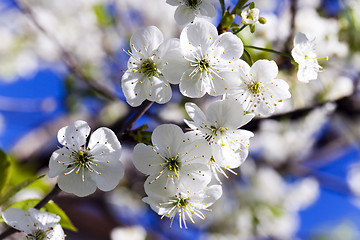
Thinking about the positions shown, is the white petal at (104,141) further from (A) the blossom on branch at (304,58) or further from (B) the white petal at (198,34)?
(A) the blossom on branch at (304,58)

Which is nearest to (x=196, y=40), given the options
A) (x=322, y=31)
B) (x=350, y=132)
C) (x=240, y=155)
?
(x=240, y=155)

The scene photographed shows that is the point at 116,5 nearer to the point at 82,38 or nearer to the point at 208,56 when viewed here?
the point at 82,38

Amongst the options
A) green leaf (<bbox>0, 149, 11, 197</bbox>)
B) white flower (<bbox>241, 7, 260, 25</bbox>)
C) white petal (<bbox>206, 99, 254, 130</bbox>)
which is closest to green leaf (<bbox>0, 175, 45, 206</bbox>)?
green leaf (<bbox>0, 149, 11, 197</bbox>)

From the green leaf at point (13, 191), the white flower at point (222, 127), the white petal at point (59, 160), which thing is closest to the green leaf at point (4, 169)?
the green leaf at point (13, 191)

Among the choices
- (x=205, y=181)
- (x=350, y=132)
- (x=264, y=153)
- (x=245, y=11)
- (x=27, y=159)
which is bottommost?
(x=27, y=159)

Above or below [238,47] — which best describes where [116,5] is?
above

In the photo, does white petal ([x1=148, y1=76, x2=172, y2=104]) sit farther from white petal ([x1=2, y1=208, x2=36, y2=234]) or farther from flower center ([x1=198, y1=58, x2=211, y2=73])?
white petal ([x1=2, y1=208, x2=36, y2=234])

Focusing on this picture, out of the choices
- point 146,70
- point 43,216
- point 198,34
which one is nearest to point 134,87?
point 146,70
